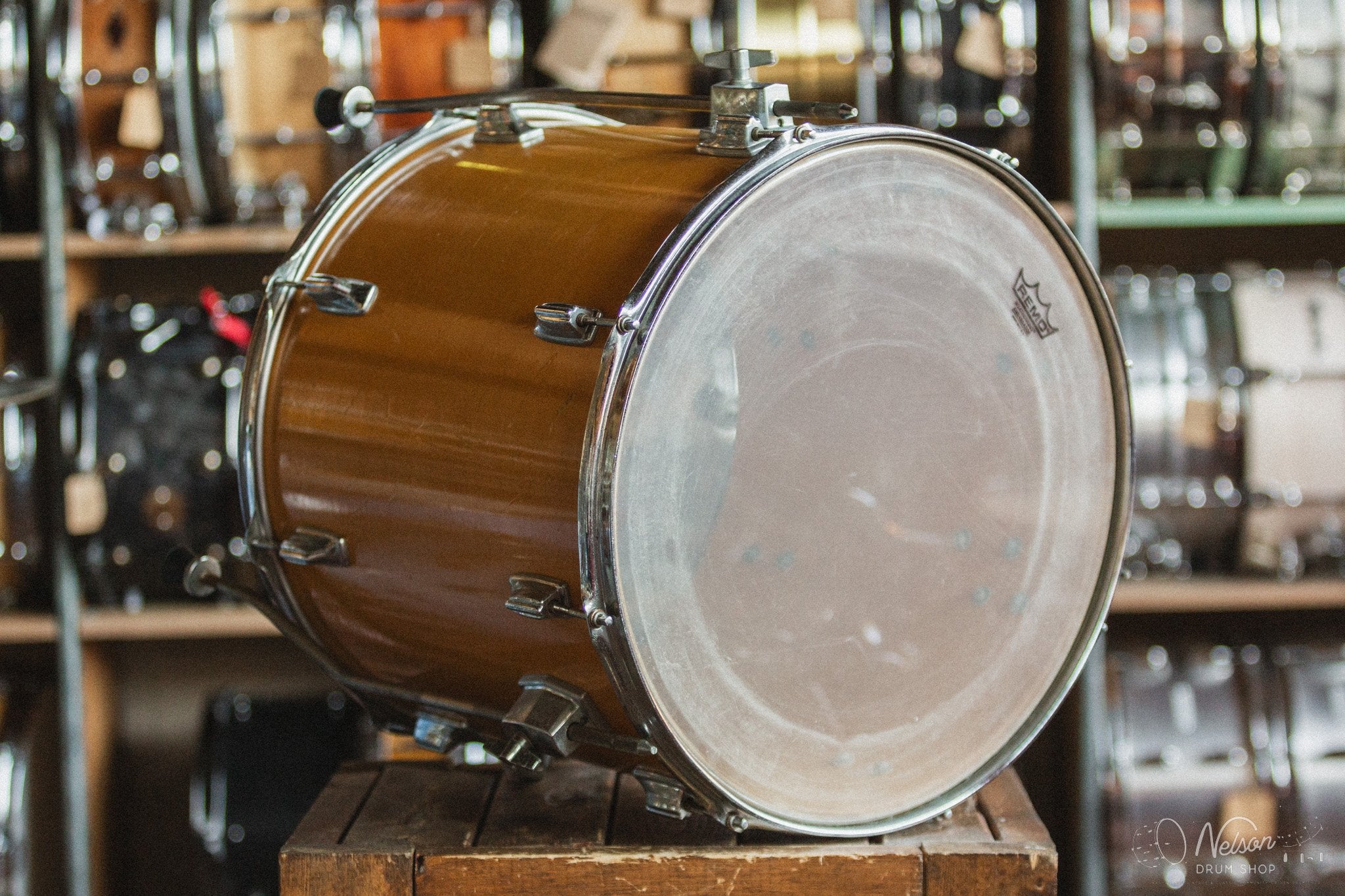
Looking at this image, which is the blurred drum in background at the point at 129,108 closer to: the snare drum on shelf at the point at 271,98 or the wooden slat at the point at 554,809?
the snare drum on shelf at the point at 271,98

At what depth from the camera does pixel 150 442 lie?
1949mm

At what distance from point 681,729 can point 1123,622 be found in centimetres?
171

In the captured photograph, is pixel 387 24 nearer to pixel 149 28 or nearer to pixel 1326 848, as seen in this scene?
pixel 149 28

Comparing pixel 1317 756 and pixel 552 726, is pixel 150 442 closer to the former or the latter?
pixel 552 726

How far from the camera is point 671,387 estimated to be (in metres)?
0.95

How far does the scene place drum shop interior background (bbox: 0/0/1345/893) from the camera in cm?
192

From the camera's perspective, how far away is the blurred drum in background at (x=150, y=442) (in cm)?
194

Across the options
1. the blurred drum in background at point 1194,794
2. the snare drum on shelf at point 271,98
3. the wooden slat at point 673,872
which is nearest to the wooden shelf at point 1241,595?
the blurred drum in background at point 1194,794

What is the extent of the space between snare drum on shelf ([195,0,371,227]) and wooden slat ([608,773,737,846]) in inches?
45.6

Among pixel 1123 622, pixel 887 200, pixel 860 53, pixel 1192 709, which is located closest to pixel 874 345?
pixel 887 200

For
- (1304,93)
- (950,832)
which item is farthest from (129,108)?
(1304,93)

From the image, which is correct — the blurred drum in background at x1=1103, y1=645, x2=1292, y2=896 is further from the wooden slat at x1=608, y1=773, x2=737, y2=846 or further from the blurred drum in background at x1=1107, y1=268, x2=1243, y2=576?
the wooden slat at x1=608, y1=773, x2=737, y2=846

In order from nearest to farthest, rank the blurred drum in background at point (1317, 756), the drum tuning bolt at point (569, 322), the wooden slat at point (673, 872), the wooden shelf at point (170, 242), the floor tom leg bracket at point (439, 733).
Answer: the drum tuning bolt at point (569, 322), the wooden slat at point (673, 872), the floor tom leg bracket at point (439, 733), the blurred drum in background at point (1317, 756), the wooden shelf at point (170, 242)

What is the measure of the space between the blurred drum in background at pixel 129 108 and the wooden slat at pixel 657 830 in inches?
48.9
